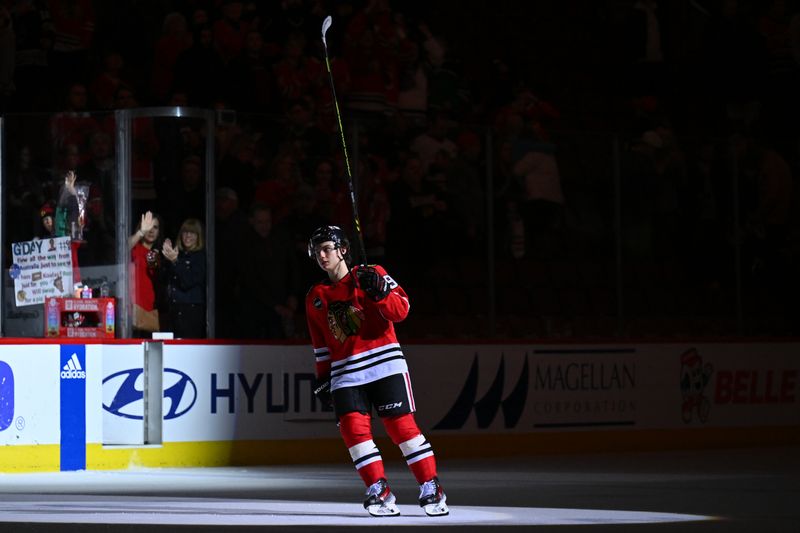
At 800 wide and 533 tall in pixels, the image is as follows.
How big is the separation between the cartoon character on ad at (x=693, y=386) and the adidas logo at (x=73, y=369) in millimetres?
5732

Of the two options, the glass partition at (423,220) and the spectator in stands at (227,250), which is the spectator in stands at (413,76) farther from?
the spectator in stands at (227,250)

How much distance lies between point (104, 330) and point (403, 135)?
300 centimetres

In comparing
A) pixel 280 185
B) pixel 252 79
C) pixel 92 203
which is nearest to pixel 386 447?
pixel 280 185

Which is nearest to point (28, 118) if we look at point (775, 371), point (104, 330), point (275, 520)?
point (104, 330)

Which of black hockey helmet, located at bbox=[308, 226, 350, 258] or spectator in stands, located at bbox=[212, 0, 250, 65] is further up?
spectator in stands, located at bbox=[212, 0, 250, 65]

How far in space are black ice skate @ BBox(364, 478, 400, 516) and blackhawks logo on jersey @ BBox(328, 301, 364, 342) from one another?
0.81 m

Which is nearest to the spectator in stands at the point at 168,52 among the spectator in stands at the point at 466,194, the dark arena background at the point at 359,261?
the dark arena background at the point at 359,261

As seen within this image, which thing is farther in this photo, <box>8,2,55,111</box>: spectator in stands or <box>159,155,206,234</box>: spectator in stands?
<box>8,2,55,111</box>: spectator in stands

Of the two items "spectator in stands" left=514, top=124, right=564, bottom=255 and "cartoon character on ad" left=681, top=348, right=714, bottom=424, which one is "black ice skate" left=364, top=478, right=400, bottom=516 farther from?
"cartoon character on ad" left=681, top=348, right=714, bottom=424

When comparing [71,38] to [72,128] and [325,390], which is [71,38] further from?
[325,390]

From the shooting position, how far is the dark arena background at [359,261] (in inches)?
444

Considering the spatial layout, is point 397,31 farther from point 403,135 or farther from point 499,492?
point 499,492

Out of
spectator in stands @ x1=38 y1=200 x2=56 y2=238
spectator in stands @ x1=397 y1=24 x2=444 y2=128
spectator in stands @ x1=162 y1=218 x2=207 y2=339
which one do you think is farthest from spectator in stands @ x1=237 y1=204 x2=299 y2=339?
spectator in stands @ x1=397 y1=24 x2=444 y2=128

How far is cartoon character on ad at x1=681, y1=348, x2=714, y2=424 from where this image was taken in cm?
1404
